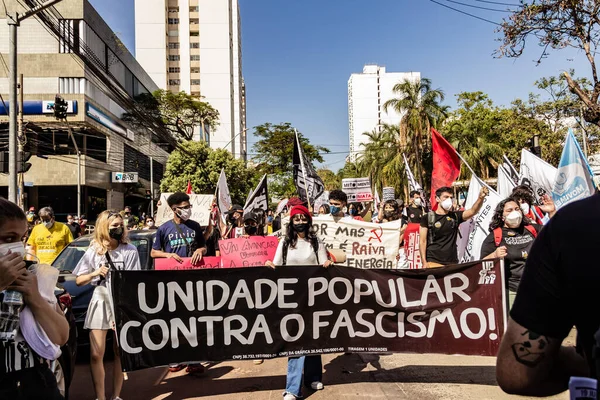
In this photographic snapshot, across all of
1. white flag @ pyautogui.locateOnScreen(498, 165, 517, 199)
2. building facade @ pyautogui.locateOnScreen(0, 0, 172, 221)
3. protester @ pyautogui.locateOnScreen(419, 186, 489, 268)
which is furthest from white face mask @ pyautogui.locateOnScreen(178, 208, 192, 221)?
building facade @ pyautogui.locateOnScreen(0, 0, 172, 221)

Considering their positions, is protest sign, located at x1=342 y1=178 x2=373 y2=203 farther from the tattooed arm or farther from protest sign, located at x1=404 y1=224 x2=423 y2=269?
the tattooed arm

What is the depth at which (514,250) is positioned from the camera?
5066 millimetres

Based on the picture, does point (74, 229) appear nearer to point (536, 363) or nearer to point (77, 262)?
point (77, 262)

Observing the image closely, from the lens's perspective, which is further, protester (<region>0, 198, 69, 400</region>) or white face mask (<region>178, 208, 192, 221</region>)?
white face mask (<region>178, 208, 192, 221</region>)

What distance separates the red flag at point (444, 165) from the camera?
8.16m

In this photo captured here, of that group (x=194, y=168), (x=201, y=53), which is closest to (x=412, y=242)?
(x=194, y=168)

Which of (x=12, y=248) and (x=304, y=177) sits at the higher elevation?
(x=304, y=177)

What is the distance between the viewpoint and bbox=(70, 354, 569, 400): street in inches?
182

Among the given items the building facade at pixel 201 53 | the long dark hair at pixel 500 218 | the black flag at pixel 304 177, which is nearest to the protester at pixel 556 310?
the long dark hair at pixel 500 218

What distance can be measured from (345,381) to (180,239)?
7.81 ft

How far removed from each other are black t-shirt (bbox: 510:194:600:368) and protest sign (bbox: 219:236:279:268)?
529 centimetres

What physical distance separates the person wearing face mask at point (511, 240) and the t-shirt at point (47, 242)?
708 cm

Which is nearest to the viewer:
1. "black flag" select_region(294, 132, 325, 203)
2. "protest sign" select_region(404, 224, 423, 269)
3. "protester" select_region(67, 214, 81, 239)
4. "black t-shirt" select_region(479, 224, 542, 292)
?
"black t-shirt" select_region(479, 224, 542, 292)

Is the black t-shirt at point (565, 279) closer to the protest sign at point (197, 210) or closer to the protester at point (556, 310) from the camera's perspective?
the protester at point (556, 310)
